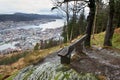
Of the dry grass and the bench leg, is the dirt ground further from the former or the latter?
the dry grass

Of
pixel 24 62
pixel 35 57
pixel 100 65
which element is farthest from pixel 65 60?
pixel 24 62

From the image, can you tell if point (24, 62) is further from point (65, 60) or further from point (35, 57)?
point (65, 60)

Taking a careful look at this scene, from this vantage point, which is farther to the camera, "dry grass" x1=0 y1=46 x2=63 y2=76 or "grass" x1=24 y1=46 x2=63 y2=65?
"dry grass" x1=0 y1=46 x2=63 y2=76

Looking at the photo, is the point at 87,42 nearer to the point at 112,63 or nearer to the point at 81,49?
the point at 81,49

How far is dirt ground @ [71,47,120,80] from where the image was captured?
37.8 feet

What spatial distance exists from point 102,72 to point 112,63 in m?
2.09

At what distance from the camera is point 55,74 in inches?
442

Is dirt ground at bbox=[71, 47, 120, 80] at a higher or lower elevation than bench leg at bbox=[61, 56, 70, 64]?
lower

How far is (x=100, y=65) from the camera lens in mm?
12867

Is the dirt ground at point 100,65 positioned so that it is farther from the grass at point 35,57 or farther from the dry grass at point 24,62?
the dry grass at point 24,62

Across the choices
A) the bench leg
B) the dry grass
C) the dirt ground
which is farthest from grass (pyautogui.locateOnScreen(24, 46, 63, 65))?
the bench leg

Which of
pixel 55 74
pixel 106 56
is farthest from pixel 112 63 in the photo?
pixel 55 74

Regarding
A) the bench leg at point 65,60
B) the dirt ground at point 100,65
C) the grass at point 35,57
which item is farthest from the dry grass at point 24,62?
the bench leg at point 65,60

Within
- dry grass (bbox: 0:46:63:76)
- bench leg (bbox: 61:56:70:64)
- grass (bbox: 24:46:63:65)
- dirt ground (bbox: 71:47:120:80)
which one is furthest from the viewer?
dry grass (bbox: 0:46:63:76)
